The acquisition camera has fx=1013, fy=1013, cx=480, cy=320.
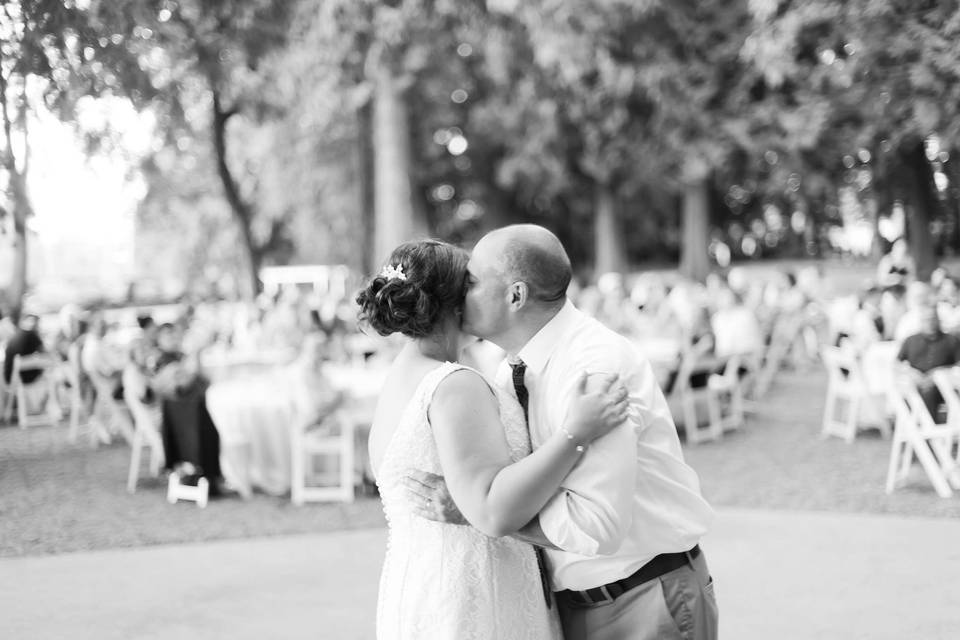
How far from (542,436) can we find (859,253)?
36270mm

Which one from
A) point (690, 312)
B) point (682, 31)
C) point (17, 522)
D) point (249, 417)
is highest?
point (682, 31)

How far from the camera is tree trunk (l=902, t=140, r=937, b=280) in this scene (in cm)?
1833

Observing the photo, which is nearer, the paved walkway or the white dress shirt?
the white dress shirt

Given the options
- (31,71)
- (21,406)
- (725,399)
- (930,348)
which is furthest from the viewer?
(21,406)

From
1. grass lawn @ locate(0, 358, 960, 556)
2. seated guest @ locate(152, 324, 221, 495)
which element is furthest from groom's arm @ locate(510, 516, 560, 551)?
seated guest @ locate(152, 324, 221, 495)

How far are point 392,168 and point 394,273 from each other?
14957 millimetres

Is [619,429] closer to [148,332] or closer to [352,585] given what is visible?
[352,585]

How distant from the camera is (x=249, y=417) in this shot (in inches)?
387

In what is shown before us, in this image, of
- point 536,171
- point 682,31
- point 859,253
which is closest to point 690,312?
point 682,31

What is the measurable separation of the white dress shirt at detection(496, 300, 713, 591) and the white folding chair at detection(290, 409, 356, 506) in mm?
6781

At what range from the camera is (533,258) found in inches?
90.0

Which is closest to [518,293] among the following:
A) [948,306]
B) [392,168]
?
[948,306]

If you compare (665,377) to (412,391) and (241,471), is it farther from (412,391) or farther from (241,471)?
(412,391)

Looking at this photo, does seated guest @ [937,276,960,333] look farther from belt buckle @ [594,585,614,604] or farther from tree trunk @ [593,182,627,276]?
tree trunk @ [593,182,627,276]
